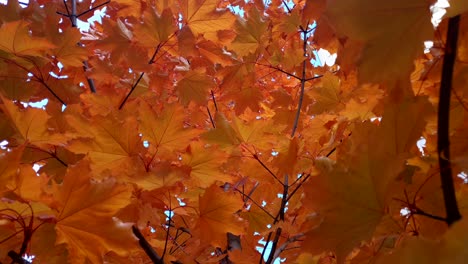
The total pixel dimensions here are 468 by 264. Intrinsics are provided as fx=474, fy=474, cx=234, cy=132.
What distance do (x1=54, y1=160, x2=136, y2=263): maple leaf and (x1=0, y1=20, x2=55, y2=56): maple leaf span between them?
552mm

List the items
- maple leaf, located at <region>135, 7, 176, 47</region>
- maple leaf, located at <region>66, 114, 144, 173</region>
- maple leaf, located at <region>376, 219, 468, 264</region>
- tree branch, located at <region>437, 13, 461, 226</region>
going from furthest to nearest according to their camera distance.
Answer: maple leaf, located at <region>135, 7, 176, 47</region> → maple leaf, located at <region>66, 114, 144, 173</region> → tree branch, located at <region>437, 13, 461, 226</region> → maple leaf, located at <region>376, 219, 468, 264</region>

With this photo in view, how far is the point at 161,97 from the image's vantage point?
1.99m

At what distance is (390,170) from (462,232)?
25cm

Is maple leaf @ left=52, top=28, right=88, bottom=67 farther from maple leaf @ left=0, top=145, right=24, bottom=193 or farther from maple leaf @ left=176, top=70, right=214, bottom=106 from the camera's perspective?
maple leaf @ left=0, top=145, right=24, bottom=193

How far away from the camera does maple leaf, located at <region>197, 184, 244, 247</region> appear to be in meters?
1.21

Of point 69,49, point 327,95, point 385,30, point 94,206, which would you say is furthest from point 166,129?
point 327,95

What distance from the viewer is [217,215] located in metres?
1.24

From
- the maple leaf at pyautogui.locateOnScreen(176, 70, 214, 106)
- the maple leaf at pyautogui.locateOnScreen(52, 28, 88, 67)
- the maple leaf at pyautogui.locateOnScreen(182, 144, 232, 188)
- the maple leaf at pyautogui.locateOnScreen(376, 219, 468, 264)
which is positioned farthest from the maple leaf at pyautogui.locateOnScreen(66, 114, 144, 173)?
the maple leaf at pyautogui.locateOnScreen(376, 219, 468, 264)

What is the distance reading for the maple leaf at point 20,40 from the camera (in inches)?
50.6

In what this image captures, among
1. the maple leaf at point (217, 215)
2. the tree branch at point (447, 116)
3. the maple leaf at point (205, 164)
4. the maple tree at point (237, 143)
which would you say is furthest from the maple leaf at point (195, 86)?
the tree branch at point (447, 116)

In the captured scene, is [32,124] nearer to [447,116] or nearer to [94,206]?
[94,206]

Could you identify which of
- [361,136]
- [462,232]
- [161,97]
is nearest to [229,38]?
[161,97]

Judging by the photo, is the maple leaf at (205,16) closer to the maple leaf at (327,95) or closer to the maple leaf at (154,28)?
the maple leaf at (154,28)

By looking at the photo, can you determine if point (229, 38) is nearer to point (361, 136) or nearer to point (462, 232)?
point (361, 136)
